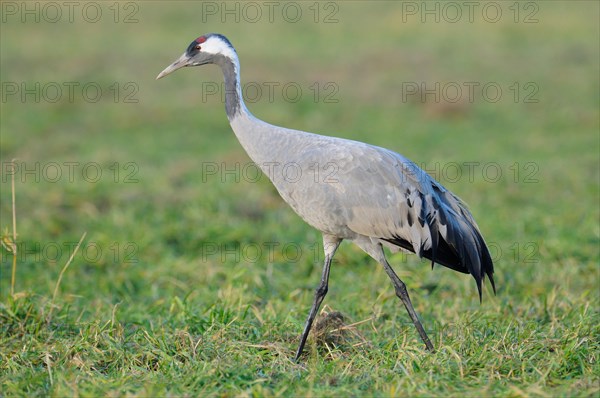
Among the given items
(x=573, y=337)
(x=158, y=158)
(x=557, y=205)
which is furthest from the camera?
(x=158, y=158)

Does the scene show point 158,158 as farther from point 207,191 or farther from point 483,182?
point 483,182

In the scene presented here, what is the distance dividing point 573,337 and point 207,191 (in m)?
5.16

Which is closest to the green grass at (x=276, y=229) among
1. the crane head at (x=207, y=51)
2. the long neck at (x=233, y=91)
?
A: the long neck at (x=233, y=91)

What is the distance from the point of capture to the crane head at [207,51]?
5.08 m

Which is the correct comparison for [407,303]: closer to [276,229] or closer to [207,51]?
[207,51]

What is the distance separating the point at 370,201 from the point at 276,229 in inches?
126

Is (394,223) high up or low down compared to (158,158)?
up

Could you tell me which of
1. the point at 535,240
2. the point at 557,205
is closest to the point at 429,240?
the point at 535,240

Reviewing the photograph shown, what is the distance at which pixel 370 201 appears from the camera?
4668 millimetres

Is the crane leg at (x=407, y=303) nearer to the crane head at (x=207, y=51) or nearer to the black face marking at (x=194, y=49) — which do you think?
the crane head at (x=207, y=51)

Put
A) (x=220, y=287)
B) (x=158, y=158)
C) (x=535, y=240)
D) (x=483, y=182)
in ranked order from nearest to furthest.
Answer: (x=220, y=287) → (x=535, y=240) → (x=483, y=182) → (x=158, y=158)

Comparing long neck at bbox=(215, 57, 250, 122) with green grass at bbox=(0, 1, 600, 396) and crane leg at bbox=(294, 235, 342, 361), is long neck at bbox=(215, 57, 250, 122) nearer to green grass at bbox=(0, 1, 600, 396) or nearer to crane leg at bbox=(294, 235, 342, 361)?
crane leg at bbox=(294, 235, 342, 361)

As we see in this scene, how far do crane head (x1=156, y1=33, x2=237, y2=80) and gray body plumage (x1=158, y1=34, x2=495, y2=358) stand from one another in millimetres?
570

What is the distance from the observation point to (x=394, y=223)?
15.4 ft
